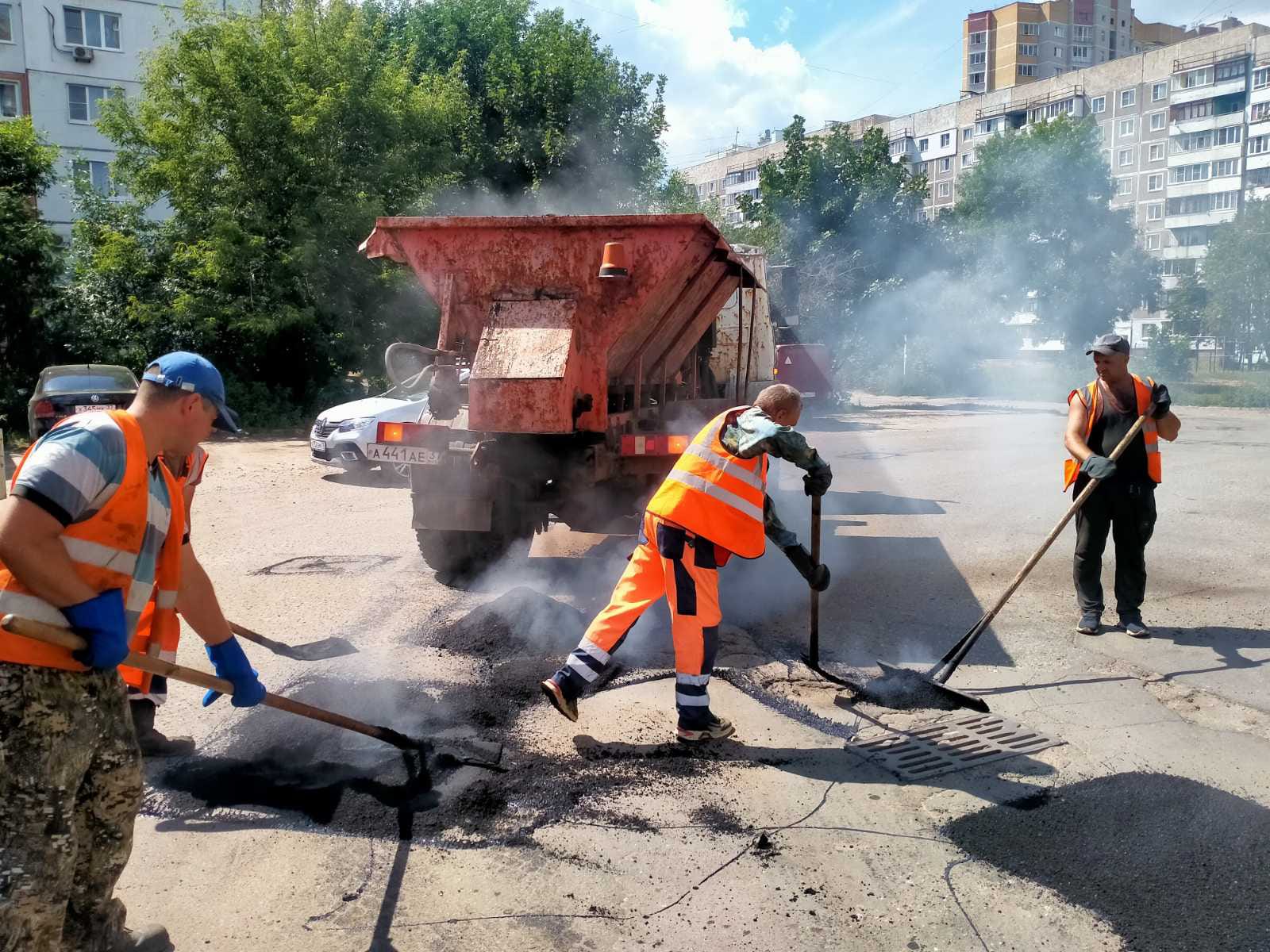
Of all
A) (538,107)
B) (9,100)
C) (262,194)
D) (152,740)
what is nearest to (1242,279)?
(538,107)

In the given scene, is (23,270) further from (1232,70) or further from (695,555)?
(1232,70)

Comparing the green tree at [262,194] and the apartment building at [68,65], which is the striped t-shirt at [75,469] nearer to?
the green tree at [262,194]

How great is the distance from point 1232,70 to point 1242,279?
67.6 ft

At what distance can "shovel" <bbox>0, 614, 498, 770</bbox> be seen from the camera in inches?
88.4

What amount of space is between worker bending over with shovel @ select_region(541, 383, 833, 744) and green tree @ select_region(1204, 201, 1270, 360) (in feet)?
134

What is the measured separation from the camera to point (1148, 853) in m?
3.22

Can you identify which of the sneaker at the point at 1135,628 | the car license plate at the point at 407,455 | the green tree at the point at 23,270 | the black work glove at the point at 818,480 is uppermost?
the green tree at the point at 23,270

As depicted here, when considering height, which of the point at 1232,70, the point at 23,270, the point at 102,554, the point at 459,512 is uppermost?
the point at 1232,70

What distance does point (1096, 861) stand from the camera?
3.18 m

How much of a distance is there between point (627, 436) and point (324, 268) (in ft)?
44.4

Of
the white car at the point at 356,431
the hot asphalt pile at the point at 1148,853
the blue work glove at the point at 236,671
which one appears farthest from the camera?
the white car at the point at 356,431

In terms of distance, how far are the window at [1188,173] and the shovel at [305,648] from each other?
61.2m

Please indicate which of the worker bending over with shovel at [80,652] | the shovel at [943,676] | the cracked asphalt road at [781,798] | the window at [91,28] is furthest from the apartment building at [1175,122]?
the worker bending over with shovel at [80,652]

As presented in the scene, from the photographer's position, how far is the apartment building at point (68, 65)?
3033 cm
